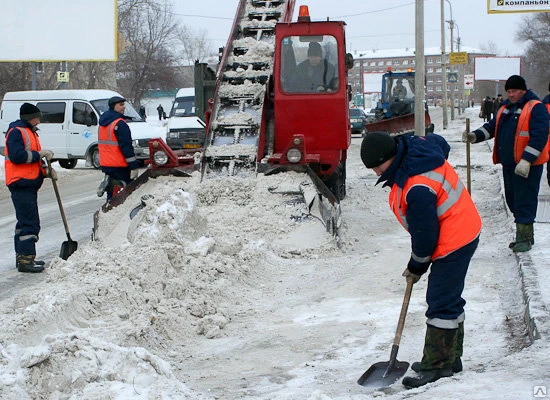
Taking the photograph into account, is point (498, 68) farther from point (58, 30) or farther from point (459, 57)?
point (58, 30)

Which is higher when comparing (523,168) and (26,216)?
(523,168)

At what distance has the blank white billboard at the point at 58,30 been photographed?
2909 cm

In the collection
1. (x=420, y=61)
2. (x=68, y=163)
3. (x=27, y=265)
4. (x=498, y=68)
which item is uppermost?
(x=498, y=68)

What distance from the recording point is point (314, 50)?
11086 mm

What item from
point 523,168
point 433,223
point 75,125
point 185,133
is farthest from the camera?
point 75,125

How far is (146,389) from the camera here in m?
4.20

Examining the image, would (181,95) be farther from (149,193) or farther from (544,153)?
(544,153)

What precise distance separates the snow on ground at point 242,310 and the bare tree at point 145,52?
148 feet

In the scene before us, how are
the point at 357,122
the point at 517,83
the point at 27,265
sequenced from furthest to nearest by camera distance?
the point at 357,122 < the point at 27,265 < the point at 517,83

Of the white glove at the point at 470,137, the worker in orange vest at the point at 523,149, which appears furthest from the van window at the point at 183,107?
the worker in orange vest at the point at 523,149

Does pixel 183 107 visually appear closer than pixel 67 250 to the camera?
No

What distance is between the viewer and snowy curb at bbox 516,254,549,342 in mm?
5285

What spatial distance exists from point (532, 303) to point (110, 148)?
19.5 ft

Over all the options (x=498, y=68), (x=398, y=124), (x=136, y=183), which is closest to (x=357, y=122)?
(x=398, y=124)
